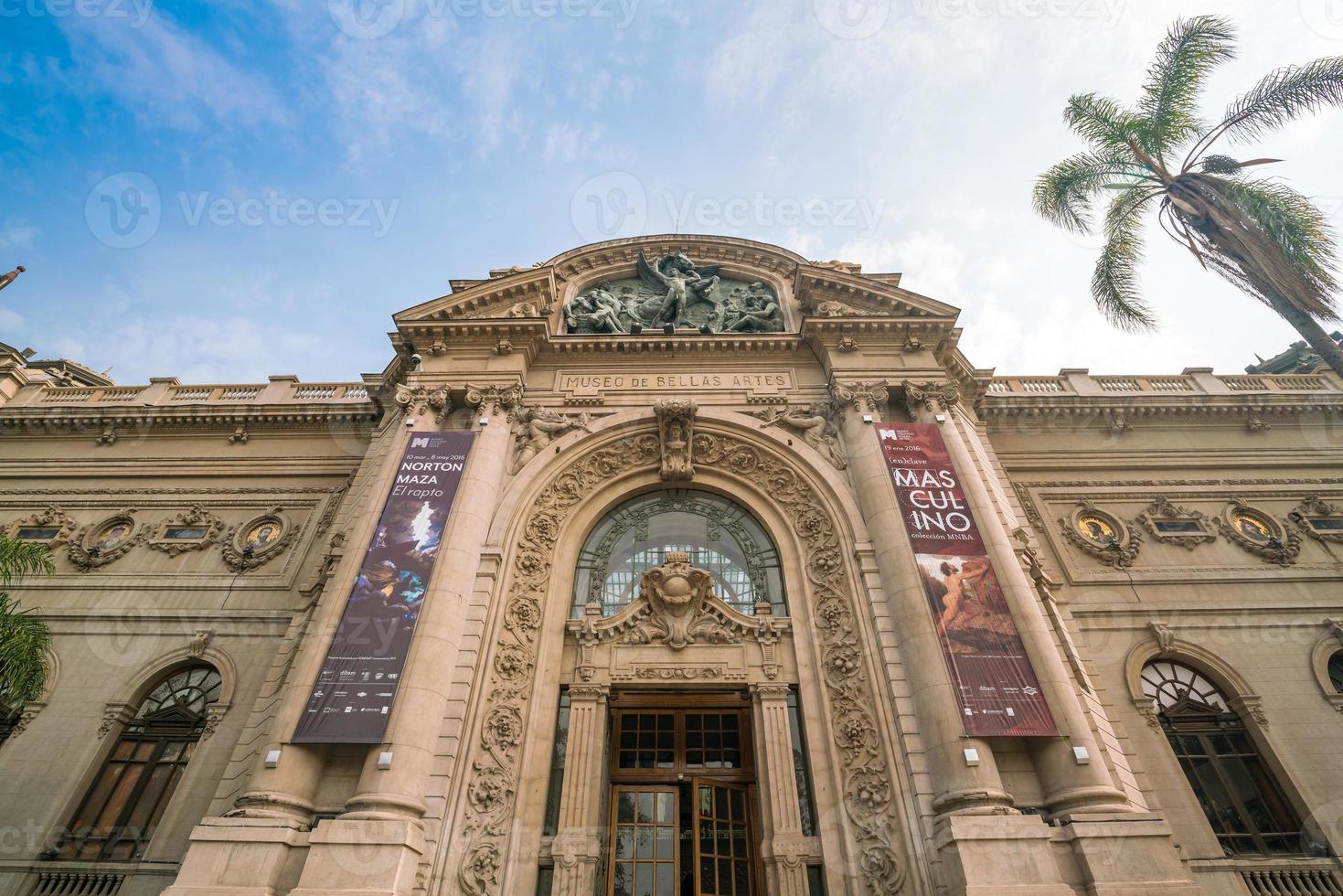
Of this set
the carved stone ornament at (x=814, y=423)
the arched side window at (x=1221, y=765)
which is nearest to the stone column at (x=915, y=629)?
the carved stone ornament at (x=814, y=423)

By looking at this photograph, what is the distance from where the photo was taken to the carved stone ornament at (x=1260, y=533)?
656 inches

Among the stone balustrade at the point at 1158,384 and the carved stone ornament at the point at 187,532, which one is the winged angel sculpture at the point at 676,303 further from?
the carved stone ornament at the point at 187,532

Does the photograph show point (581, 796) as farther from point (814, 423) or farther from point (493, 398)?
point (814, 423)

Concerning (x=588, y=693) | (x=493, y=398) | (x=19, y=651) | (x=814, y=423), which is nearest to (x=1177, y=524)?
(x=814, y=423)

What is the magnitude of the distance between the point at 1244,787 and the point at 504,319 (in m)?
20.8

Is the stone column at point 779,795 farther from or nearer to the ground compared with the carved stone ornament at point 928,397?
nearer to the ground

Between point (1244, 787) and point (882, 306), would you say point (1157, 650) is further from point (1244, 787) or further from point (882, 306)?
point (882, 306)


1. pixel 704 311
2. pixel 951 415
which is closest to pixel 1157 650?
pixel 951 415

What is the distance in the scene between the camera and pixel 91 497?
19.1m

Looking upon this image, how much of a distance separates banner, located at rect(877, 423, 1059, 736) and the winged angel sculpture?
5.91 metres

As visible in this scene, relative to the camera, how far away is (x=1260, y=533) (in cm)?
1744

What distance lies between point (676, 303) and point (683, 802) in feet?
44.0

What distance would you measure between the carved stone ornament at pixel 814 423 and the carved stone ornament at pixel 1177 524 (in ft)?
31.3

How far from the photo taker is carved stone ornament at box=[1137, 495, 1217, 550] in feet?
56.2
